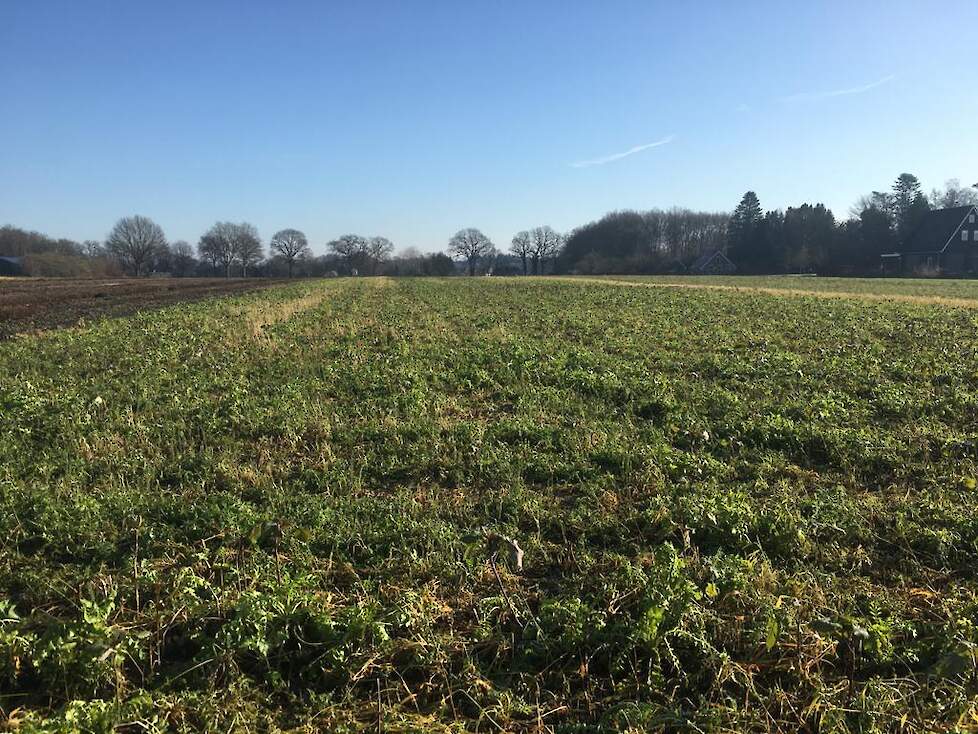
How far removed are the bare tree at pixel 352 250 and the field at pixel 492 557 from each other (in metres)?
127

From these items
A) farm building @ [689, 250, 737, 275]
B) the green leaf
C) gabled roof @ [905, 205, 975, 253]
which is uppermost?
gabled roof @ [905, 205, 975, 253]

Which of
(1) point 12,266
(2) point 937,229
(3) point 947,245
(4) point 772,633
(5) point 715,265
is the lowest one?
(4) point 772,633

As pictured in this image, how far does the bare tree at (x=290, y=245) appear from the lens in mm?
137875

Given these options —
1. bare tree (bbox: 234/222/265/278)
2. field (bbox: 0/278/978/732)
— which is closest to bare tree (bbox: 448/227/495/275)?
bare tree (bbox: 234/222/265/278)

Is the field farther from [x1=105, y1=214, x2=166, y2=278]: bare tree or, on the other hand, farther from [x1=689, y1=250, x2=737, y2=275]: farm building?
[x1=105, y1=214, x2=166, y2=278]: bare tree

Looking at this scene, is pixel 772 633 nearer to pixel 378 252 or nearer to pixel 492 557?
pixel 492 557

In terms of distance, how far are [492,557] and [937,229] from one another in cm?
9681

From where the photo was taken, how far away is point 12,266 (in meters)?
104

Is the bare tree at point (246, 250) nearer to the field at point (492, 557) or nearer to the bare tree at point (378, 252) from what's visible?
the bare tree at point (378, 252)

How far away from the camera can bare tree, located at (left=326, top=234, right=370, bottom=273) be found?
133 m

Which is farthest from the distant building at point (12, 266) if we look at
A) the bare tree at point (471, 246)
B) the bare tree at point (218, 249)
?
the bare tree at point (471, 246)

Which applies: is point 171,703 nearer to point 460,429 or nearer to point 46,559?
point 46,559

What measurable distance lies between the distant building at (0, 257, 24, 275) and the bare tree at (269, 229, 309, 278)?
48188mm

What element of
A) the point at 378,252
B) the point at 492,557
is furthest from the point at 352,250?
the point at 492,557
